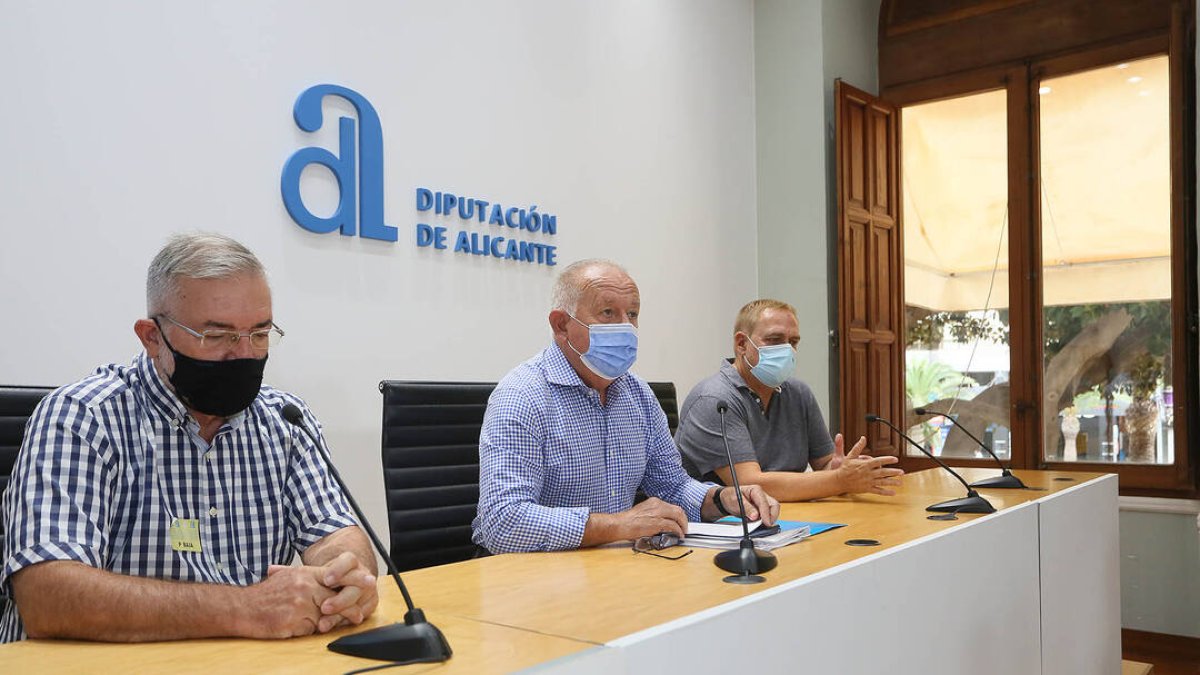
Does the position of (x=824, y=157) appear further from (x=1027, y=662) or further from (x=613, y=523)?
(x=613, y=523)

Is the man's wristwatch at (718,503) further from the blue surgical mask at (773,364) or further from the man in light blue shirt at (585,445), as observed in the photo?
the blue surgical mask at (773,364)

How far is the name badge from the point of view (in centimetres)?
149

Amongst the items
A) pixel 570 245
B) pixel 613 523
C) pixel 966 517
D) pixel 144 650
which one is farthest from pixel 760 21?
pixel 144 650

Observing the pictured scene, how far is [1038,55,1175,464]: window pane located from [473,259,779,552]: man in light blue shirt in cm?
297

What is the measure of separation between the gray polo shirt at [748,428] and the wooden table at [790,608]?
1.06 feet

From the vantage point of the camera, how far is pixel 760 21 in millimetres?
5168

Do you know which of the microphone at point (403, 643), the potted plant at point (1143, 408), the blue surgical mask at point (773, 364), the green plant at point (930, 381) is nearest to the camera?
the microphone at point (403, 643)

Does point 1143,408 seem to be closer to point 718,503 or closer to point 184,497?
point 718,503

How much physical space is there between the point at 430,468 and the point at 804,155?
318 cm

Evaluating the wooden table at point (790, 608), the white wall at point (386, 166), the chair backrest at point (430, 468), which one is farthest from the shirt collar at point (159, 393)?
the white wall at point (386, 166)

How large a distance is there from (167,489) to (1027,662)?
6.33ft

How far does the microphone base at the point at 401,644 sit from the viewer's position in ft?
3.68

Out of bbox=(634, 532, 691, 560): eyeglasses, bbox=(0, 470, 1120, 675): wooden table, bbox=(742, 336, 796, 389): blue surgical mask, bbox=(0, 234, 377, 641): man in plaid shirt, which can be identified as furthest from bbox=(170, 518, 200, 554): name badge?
bbox=(742, 336, 796, 389): blue surgical mask

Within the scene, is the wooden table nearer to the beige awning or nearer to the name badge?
the name badge
